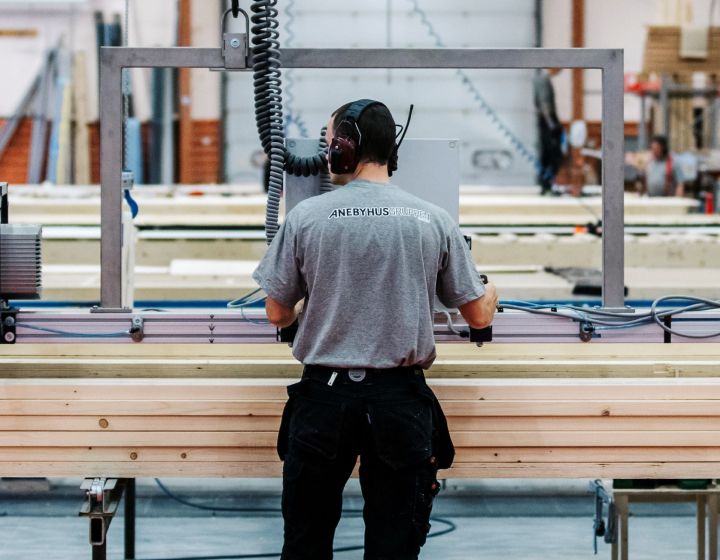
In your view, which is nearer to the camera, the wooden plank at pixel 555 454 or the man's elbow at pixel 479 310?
the man's elbow at pixel 479 310

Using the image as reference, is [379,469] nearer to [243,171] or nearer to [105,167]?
[105,167]

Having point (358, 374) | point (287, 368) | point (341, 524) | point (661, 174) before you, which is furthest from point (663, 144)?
point (358, 374)

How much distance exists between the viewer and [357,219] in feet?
7.13

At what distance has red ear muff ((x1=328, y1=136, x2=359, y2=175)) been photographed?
2.20 metres

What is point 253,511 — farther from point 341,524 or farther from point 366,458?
point 366,458

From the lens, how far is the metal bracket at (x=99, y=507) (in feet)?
8.57

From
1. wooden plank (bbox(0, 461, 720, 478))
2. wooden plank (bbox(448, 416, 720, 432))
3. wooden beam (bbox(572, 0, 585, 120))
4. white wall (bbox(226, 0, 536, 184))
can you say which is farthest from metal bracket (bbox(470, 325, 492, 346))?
wooden beam (bbox(572, 0, 585, 120))

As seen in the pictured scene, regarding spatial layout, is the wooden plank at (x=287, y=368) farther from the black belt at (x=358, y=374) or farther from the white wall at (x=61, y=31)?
the white wall at (x=61, y=31)

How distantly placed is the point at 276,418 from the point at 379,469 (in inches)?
22.0

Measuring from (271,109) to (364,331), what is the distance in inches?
29.2

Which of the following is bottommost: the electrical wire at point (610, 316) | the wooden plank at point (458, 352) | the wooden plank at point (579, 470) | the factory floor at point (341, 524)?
the factory floor at point (341, 524)

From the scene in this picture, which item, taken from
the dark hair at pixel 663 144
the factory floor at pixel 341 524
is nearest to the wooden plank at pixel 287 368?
the factory floor at pixel 341 524

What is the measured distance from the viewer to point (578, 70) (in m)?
13.0

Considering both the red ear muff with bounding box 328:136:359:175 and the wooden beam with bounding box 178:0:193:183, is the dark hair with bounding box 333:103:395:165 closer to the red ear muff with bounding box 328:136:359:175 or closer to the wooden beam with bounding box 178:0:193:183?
the red ear muff with bounding box 328:136:359:175
